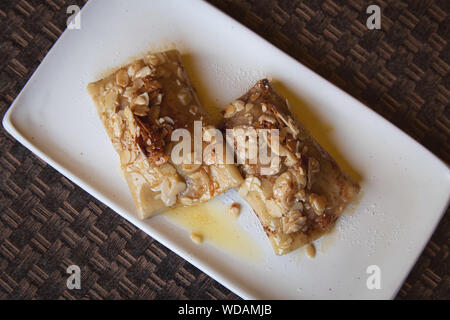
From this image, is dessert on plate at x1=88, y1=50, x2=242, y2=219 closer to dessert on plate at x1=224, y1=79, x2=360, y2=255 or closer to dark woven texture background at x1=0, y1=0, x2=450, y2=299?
dessert on plate at x1=224, y1=79, x2=360, y2=255

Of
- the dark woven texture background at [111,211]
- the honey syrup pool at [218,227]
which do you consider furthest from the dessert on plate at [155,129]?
the dark woven texture background at [111,211]

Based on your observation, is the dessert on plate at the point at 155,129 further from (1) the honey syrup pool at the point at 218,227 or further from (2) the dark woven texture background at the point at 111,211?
(2) the dark woven texture background at the point at 111,211

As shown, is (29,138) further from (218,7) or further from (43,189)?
(218,7)

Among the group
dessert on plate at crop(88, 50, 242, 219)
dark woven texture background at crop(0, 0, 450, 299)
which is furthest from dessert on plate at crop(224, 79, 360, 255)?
dark woven texture background at crop(0, 0, 450, 299)

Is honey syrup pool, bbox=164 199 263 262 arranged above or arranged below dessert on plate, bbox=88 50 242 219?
below

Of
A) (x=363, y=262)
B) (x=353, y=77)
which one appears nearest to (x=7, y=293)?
(x=363, y=262)

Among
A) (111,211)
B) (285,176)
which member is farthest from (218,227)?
(111,211)
